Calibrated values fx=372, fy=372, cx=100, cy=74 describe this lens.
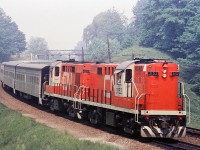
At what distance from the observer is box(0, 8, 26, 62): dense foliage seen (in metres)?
120

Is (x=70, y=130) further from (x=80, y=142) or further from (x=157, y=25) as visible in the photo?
(x=157, y=25)

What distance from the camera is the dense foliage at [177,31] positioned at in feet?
188

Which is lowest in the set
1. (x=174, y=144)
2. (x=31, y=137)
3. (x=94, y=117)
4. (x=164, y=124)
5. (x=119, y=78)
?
(x=31, y=137)

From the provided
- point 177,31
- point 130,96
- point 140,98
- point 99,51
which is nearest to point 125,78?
point 130,96

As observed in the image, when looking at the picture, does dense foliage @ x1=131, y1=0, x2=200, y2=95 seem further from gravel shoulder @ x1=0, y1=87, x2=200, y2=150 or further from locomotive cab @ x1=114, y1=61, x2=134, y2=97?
locomotive cab @ x1=114, y1=61, x2=134, y2=97

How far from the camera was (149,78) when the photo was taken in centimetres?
1786

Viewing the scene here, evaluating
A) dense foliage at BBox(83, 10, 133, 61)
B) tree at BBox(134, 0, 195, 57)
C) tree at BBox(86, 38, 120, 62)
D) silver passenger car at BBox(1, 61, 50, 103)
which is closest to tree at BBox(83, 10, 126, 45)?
dense foliage at BBox(83, 10, 133, 61)

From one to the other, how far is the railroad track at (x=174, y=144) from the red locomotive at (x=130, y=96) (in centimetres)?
38

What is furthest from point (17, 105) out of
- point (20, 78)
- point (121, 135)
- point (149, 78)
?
point (149, 78)

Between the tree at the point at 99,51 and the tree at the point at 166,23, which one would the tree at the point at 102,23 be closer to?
the tree at the point at 99,51

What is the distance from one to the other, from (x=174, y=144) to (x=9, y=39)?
112594 mm

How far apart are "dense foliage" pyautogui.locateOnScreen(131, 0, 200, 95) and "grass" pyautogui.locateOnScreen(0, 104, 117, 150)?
3061cm

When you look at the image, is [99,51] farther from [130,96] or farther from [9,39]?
[130,96]

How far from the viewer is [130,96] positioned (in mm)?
18516
